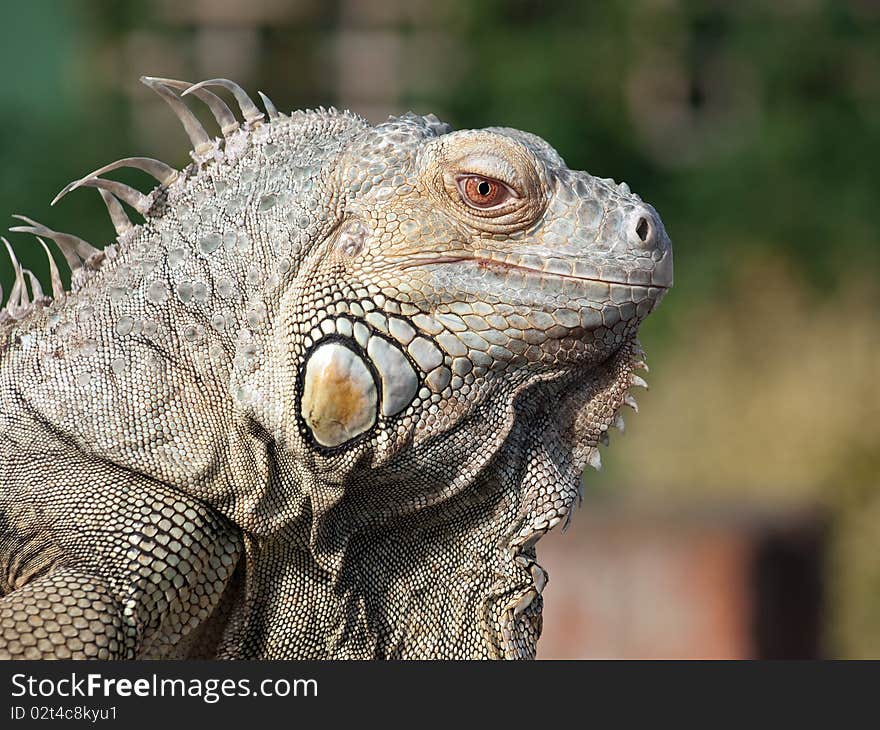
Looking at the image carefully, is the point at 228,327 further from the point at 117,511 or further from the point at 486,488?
the point at 486,488

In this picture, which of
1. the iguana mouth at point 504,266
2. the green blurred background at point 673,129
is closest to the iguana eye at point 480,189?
the iguana mouth at point 504,266

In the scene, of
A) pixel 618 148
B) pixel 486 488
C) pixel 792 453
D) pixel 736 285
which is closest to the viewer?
pixel 486 488

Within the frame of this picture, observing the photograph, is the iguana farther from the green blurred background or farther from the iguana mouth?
the green blurred background

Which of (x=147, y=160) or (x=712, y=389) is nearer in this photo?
(x=147, y=160)

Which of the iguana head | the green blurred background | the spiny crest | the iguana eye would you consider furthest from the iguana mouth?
the green blurred background

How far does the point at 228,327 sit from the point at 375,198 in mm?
457

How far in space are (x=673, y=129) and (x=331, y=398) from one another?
43.4ft

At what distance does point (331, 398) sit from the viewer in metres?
3.05

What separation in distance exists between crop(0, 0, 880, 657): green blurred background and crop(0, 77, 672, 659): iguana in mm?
7601

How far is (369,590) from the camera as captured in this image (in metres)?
3.35

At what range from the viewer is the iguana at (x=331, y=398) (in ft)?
10.1

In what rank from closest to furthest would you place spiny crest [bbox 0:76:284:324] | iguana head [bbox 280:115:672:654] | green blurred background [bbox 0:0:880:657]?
1. iguana head [bbox 280:115:672:654]
2. spiny crest [bbox 0:76:284:324]
3. green blurred background [bbox 0:0:880:657]

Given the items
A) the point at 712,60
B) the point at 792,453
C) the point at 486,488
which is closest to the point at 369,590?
the point at 486,488

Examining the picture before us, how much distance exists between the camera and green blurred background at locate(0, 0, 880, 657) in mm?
11414
